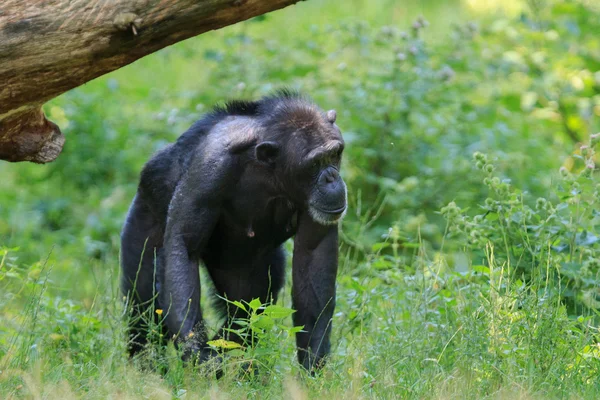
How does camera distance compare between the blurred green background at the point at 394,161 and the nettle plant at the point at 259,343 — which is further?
the blurred green background at the point at 394,161

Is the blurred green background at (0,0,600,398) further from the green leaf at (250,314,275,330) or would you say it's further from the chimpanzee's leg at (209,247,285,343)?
the green leaf at (250,314,275,330)

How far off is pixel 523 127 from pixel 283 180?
5147 mm

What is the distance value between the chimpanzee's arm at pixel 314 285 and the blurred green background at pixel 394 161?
192 millimetres

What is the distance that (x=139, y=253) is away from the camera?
18.8 ft

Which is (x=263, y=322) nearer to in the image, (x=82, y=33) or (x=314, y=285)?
(x=314, y=285)

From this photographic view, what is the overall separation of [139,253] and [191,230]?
91 centimetres

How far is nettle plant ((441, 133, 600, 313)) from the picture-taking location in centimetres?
503

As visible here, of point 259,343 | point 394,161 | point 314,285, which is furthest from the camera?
point 394,161

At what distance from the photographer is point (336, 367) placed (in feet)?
15.7

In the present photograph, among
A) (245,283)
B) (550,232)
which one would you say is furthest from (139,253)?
(550,232)

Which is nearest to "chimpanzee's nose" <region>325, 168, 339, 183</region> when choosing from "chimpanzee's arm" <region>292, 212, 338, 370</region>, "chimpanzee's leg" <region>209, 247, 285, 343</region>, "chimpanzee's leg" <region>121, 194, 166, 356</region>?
"chimpanzee's arm" <region>292, 212, 338, 370</region>

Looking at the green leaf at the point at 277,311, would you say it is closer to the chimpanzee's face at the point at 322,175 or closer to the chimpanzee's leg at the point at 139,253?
the chimpanzee's face at the point at 322,175

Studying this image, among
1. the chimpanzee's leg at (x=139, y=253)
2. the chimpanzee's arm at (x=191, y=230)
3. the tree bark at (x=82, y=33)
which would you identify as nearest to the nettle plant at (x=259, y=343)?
the chimpanzee's arm at (x=191, y=230)

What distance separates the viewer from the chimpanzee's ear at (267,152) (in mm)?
5004
